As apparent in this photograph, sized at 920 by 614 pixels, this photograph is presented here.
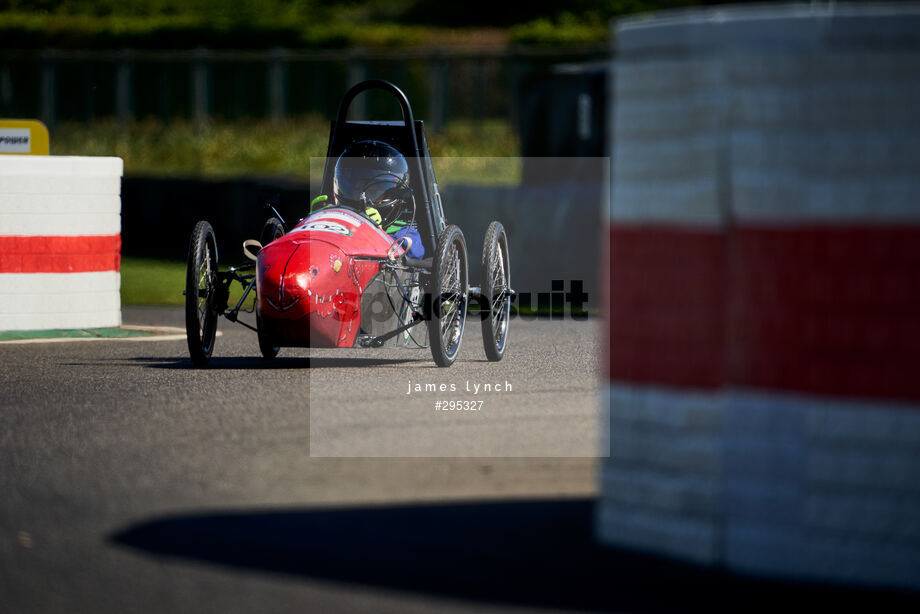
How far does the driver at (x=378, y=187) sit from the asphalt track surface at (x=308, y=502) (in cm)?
134

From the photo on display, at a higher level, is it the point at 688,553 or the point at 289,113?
the point at 289,113

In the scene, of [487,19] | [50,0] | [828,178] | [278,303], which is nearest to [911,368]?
[828,178]

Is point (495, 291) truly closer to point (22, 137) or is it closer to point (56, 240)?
point (56, 240)

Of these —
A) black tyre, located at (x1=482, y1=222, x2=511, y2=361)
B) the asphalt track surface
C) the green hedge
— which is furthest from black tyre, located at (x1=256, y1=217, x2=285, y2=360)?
the green hedge

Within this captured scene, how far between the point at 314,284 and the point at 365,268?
52 cm

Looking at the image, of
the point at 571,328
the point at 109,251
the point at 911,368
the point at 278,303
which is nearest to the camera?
the point at 911,368

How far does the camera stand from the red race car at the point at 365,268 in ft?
28.3

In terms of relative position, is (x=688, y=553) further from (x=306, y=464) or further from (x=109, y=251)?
→ (x=109, y=251)

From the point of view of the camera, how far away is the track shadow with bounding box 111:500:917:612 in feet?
13.3

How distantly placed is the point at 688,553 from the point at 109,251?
7772 millimetres

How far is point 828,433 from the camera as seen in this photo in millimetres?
4109

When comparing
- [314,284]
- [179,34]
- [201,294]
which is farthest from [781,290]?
[179,34]

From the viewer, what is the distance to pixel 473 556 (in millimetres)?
4465

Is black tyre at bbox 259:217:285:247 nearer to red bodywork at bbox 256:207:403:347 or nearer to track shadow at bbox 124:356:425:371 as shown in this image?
red bodywork at bbox 256:207:403:347
